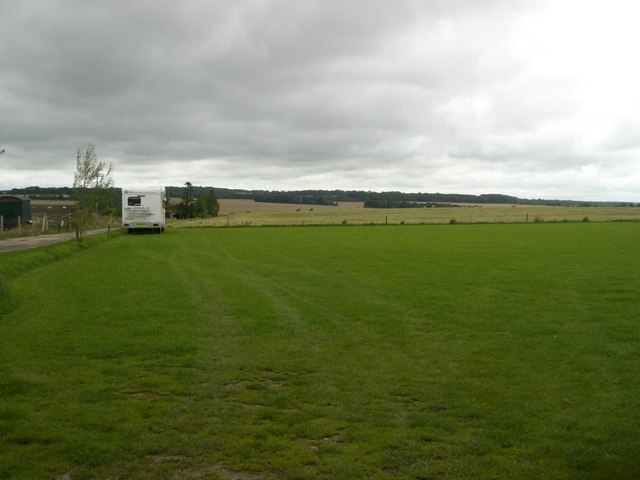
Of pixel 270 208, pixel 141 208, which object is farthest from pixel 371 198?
pixel 141 208

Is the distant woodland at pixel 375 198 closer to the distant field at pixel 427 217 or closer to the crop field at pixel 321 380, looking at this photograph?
the distant field at pixel 427 217

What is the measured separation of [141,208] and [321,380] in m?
38.6

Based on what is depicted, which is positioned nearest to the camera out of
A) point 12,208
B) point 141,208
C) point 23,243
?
point 23,243

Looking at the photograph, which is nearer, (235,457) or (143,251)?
(235,457)

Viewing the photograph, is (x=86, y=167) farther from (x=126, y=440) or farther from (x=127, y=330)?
(x=126, y=440)

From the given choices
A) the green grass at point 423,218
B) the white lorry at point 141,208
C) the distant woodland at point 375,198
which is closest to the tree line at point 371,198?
the distant woodland at point 375,198

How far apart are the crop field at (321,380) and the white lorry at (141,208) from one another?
28.3m

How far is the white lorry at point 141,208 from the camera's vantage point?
43375 mm

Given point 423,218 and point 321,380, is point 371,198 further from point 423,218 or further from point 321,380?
point 321,380

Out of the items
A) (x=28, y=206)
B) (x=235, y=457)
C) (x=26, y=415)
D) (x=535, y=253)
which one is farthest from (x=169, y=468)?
(x=28, y=206)

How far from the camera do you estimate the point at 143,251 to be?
91.1 feet

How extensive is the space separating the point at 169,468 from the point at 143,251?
23.9m

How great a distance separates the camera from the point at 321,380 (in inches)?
287

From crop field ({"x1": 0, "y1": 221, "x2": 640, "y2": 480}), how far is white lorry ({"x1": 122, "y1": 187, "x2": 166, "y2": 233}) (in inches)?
1115
